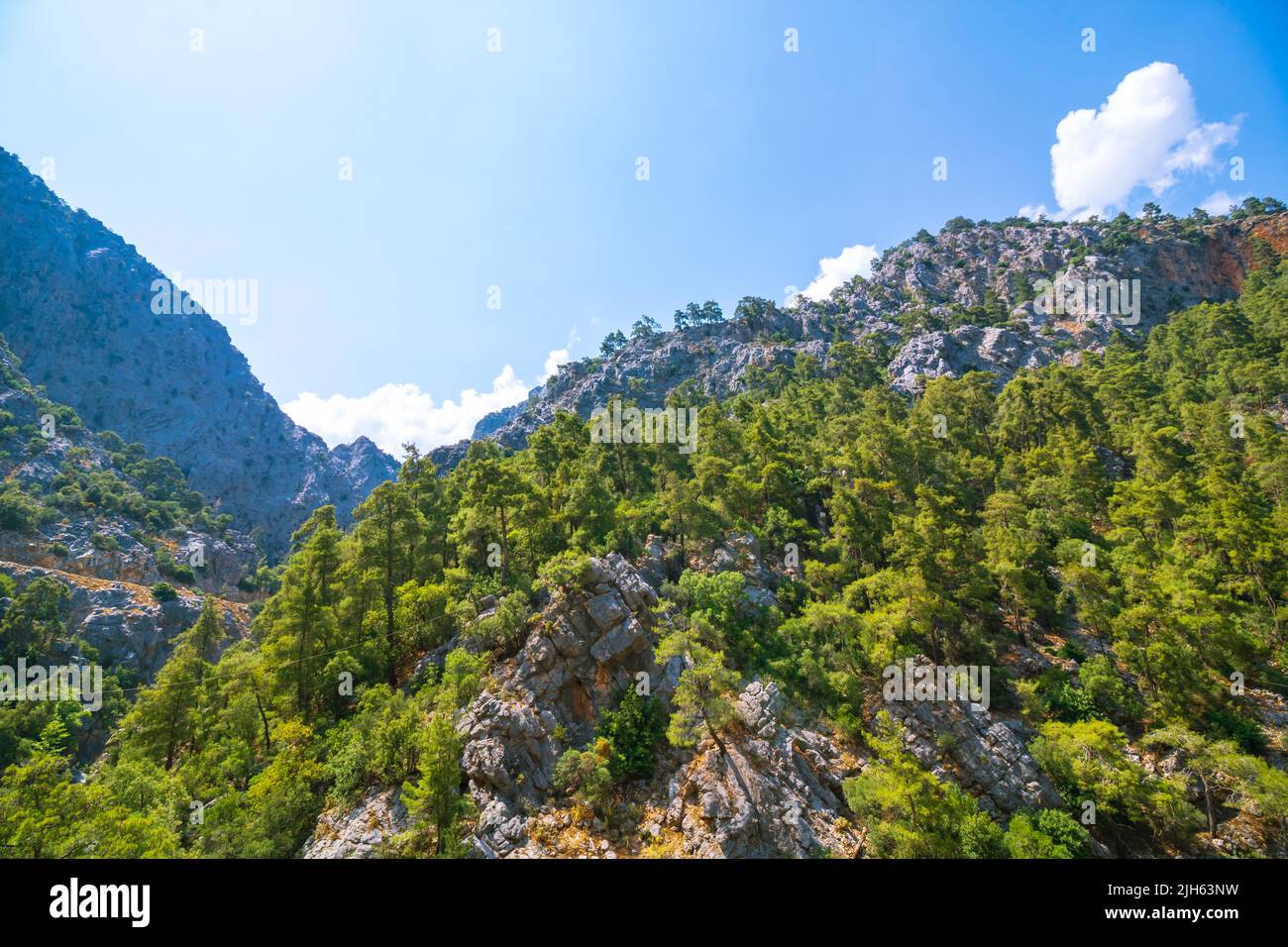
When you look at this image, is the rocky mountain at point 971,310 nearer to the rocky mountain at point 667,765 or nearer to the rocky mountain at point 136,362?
the rocky mountain at point 136,362

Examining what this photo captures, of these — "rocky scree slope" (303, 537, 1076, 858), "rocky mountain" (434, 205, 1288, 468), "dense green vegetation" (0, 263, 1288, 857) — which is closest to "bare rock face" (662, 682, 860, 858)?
"rocky scree slope" (303, 537, 1076, 858)

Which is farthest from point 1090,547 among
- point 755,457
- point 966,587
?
point 755,457

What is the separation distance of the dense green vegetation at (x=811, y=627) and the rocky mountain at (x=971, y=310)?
4554cm

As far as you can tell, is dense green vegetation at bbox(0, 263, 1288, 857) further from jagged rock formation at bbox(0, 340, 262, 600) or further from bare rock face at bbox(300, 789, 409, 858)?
jagged rock formation at bbox(0, 340, 262, 600)

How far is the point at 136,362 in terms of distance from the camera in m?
130

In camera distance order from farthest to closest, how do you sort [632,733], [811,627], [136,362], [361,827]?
[136,362] → [811,627] → [632,733] → [361,827]

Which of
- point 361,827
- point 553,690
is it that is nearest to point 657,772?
point 553,690

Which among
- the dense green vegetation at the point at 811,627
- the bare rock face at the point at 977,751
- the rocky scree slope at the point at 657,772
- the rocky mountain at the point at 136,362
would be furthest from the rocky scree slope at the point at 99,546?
the bare rock face at the point at 977,751

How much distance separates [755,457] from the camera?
155 ft

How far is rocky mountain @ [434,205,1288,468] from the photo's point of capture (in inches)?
3725

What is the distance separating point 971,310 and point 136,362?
20205cm

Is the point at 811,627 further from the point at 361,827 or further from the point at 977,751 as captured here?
the point at 361,827

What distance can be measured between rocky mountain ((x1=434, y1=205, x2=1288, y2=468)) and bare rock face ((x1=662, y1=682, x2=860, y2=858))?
237ft

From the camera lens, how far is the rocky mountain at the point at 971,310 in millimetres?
94625
